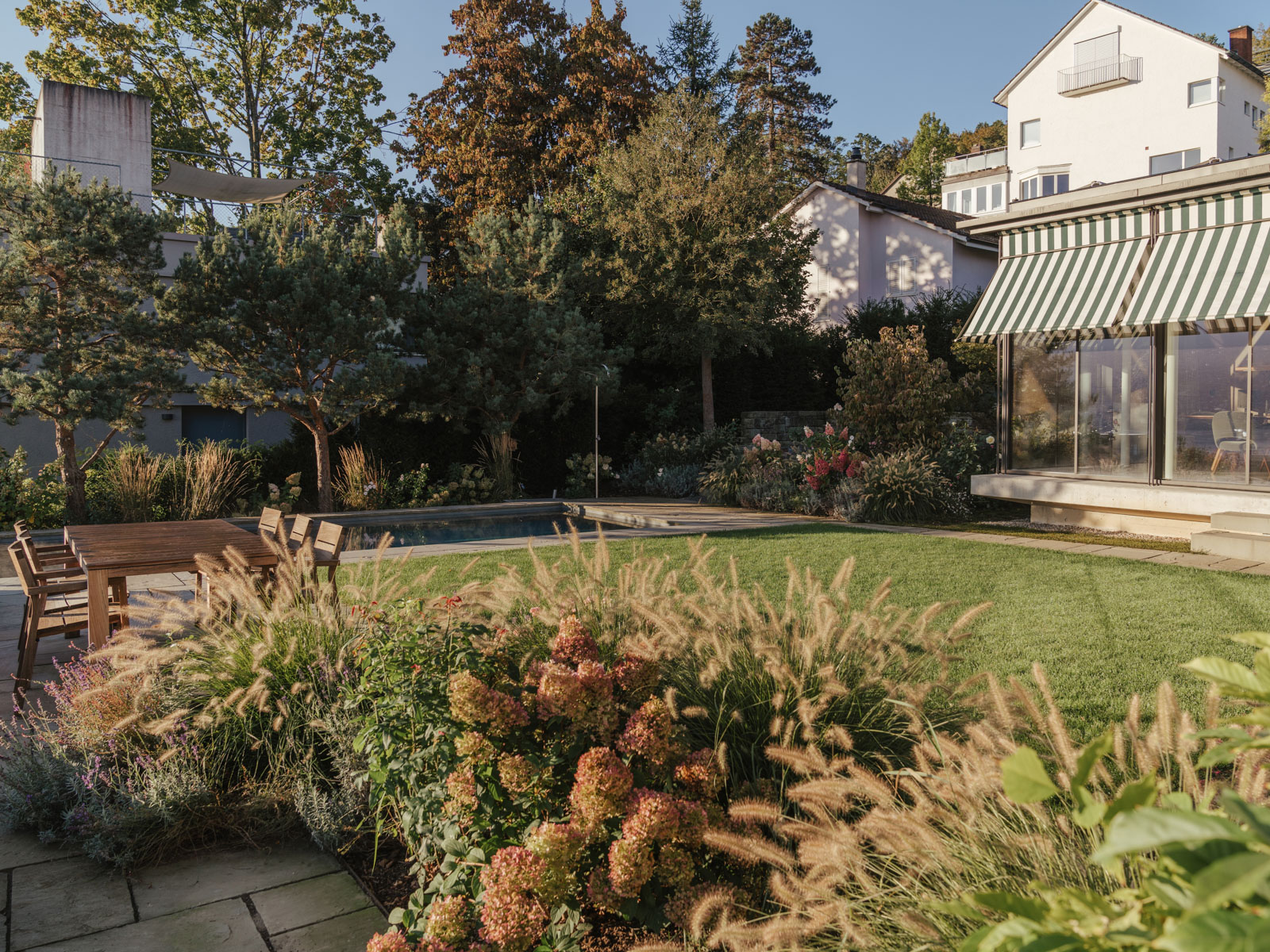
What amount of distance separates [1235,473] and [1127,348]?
195cm

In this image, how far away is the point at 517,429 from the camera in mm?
17797

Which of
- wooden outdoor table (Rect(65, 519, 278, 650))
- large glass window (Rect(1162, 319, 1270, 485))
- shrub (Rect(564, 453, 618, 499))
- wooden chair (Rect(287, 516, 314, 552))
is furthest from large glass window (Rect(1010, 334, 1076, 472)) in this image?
wooden outdoor table (Rect(65, 519, 278, 650))

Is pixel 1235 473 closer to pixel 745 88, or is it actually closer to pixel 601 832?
pixel 601 832

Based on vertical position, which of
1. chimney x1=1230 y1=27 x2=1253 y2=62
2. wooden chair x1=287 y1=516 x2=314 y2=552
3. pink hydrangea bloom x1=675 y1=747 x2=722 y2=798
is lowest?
pink hydrangea bloom x1=675 y1=747 x2=722 y2=798

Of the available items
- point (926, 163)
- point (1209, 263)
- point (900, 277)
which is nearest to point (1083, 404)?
point (1209, 263)

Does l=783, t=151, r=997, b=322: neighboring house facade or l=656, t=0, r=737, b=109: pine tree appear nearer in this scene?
l=783, t=151, r=997, b=322: neighboring house facade

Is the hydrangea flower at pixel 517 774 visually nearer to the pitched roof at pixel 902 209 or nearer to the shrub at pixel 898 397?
the shrub at pixel 898 397

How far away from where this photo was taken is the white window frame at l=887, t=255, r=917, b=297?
27125 millimetres

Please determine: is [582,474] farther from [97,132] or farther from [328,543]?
[328,543]

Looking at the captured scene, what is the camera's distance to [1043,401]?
39.1ft

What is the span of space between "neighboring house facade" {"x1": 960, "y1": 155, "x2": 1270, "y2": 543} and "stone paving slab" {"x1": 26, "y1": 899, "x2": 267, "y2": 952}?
9477 mm

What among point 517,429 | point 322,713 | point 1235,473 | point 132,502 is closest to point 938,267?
point 517,429

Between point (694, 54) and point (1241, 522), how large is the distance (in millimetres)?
26700

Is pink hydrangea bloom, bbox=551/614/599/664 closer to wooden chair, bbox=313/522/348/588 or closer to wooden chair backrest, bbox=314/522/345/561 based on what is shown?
wooden chair, bbox=313/522/348/588
